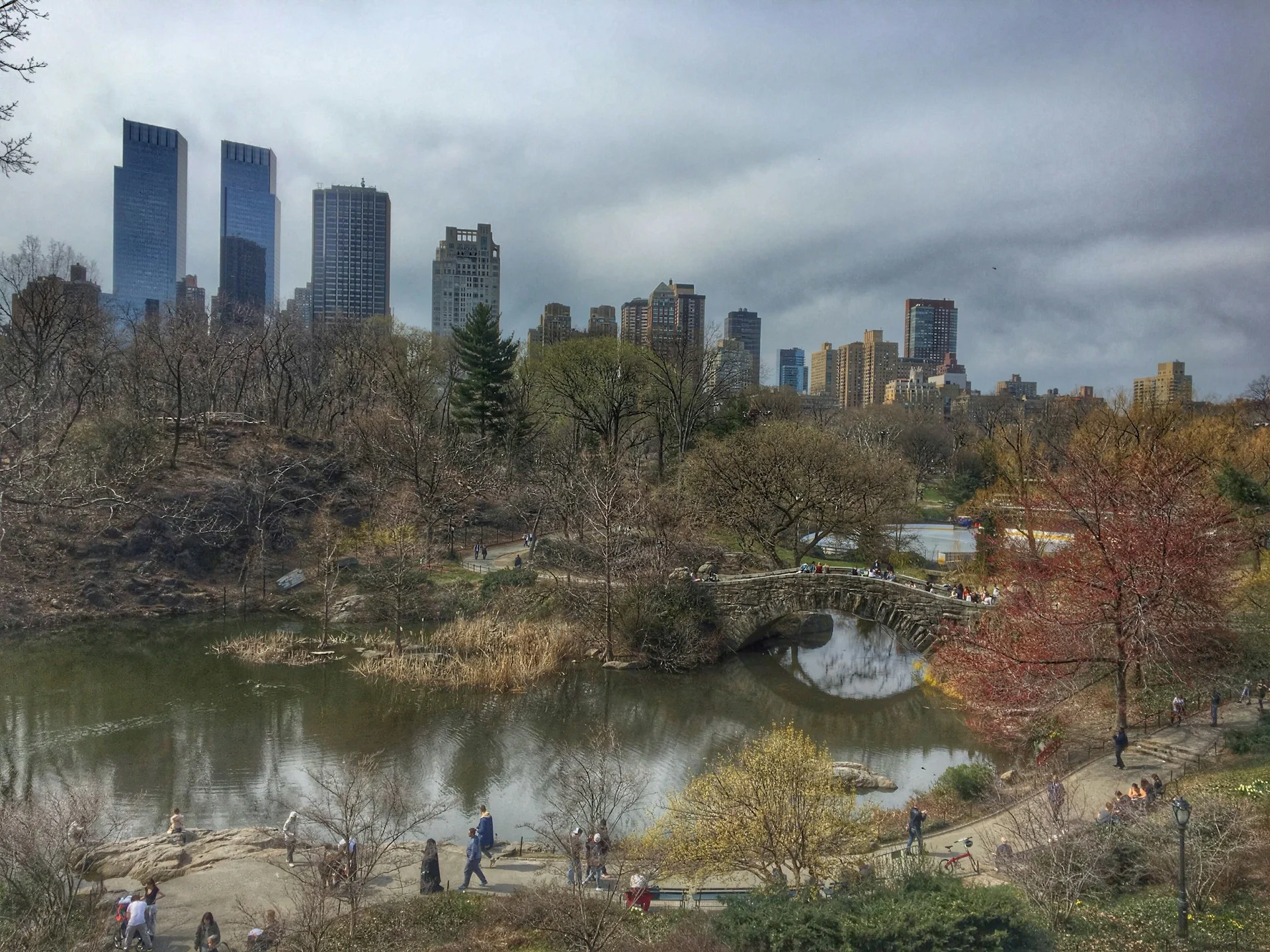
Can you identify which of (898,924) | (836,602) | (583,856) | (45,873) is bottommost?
(583,856)

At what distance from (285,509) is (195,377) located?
46.7ft

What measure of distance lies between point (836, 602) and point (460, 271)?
488ft

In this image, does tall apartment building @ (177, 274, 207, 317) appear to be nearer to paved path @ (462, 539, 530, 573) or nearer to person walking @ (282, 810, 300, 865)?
paved path @ (462, 539, 530, 573)

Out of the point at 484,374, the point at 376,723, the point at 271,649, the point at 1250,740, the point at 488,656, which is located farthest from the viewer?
the point at 484,374

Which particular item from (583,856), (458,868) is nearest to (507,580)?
(458,868)

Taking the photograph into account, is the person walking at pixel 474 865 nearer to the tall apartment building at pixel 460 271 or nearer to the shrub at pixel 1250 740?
the shrub at pixel 1250 740

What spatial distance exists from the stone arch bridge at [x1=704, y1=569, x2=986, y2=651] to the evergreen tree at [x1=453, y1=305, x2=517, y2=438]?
24.7 m

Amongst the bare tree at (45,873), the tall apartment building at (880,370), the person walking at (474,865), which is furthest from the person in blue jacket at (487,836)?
the tall apartment building at (880,370)

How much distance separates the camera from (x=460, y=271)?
551ft

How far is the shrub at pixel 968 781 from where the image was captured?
1939 cm

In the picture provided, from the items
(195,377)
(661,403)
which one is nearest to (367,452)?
(195,377)

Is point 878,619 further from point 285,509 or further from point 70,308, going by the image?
point 70,308

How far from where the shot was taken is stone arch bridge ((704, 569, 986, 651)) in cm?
2897

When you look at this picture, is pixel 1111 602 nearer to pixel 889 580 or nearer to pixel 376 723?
pixel 889 580
